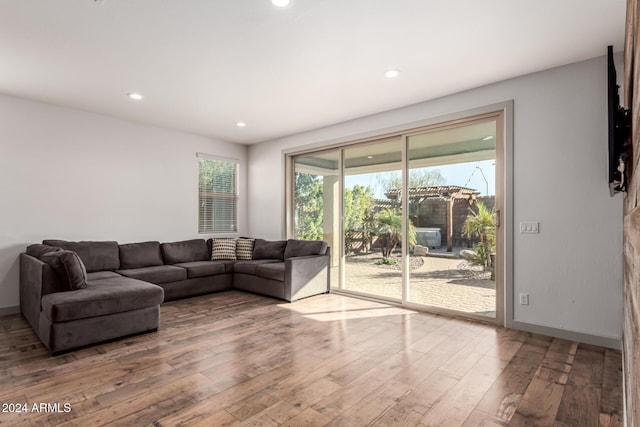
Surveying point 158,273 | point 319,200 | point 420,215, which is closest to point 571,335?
point 420,215

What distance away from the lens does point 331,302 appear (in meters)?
4.60

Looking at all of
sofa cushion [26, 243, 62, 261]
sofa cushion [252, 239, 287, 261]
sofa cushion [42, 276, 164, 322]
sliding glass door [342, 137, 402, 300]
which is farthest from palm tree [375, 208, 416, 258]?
sofa cushion [26, 243, 62, 261]

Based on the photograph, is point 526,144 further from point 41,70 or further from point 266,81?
point 41,70

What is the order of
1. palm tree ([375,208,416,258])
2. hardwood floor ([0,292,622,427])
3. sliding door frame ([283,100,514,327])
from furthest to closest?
palm tree ([375,208,416,258]) < sliding door frame ([283,100,514,327]) < hardwood floor ([0,292,622,427])

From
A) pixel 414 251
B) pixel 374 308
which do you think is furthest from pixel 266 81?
pixel 374 308

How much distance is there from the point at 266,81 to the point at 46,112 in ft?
9.99

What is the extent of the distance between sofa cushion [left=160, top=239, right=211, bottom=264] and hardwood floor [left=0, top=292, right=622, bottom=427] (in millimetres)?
1836

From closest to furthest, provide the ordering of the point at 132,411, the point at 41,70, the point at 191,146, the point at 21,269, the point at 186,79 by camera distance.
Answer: the point at 132,411
the point at 41,70
the point at 186,79
the point at 21,269
the point at 191,146

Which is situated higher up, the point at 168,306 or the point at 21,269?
the point at 21,269

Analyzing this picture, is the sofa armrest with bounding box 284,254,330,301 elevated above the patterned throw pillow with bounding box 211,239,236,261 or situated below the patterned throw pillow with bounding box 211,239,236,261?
below

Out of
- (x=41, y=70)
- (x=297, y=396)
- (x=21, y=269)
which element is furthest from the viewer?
(x=21, y=269)

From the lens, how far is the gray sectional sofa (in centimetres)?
294

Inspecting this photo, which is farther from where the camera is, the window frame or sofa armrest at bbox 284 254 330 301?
the window frame

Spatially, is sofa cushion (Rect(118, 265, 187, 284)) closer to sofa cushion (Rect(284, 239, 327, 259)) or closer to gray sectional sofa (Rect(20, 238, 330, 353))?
gray sectional sofa (Rect(20, 238, 330, 353))
